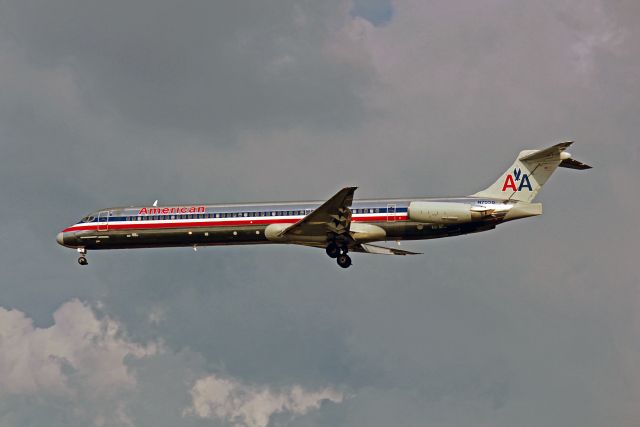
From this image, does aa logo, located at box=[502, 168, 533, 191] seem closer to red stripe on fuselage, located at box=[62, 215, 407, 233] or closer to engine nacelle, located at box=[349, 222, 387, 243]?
red stripe on fuselage, located at box=[62, 215, 407, 233]

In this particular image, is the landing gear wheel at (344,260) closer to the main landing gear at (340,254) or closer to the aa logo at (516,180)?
the main landing gear at (340,254)

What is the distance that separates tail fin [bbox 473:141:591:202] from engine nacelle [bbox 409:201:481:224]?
9.90ft

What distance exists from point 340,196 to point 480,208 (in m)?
7.32

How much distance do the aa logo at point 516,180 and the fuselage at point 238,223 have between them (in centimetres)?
135

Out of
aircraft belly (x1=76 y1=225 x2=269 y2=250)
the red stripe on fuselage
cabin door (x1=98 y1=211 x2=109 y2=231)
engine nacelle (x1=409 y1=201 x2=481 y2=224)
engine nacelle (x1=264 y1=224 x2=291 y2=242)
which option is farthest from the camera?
cabin door (x1=98 y1=211 x2=109 y2=231)

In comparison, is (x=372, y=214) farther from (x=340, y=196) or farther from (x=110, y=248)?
(x=110, y=248)

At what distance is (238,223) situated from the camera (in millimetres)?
60562

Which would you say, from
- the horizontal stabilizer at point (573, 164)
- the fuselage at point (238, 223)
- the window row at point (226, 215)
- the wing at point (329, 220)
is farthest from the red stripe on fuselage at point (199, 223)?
the horizontal stabilizer at point (573, 164)

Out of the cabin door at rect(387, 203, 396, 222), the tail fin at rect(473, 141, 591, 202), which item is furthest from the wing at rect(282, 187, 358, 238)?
the tail fin at rect(473, 141, 591, 202)

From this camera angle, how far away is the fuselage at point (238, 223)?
57672 millimetres

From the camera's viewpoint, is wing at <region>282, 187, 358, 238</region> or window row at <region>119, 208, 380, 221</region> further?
window row at <region>119, 208, 380, 221</region>

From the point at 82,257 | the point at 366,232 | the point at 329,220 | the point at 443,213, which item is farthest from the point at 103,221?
the point at 443,213

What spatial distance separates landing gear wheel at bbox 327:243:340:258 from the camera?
60.4 m

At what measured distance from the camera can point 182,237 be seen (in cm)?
6153
